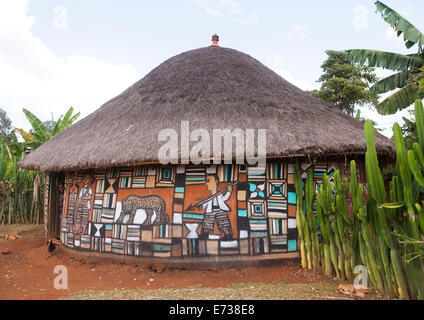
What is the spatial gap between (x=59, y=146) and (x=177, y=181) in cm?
282

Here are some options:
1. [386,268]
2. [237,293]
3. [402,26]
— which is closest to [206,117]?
[237,293]

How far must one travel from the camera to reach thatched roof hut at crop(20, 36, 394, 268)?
430cm

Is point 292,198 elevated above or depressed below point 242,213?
above

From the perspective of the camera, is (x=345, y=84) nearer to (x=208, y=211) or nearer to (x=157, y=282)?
(x=208, y=211)

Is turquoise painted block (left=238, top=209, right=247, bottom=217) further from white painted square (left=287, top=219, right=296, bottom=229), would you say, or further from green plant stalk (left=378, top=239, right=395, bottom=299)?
green plant stalk (left=378, top=239, right=395, bottom=299)

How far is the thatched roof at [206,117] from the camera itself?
4.36 meters

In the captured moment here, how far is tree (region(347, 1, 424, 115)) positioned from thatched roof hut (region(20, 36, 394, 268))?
12.8 ft

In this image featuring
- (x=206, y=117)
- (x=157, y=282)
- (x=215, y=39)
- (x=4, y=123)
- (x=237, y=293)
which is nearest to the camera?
(x=237, y=293)

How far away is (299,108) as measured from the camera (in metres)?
5.21

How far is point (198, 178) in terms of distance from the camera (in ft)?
14.6

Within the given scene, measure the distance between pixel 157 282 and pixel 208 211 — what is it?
46.3 inches

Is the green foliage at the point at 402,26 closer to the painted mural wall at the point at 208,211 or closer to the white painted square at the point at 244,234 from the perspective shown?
the painted mural wall at the point at 208,211

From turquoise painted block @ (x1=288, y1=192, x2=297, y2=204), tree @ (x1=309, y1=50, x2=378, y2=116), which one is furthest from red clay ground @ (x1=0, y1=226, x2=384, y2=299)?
tree @ (x1=309, y1=50, x2=378, y2=116)

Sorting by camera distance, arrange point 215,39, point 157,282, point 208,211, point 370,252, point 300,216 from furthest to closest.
→ point 215,39 → point 208,211 → point 300,216 → point 157,282 → point 370,252
